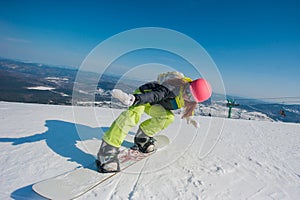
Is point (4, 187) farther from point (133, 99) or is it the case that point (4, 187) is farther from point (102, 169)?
point (133, 99)

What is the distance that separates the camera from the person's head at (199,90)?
2.62 meters

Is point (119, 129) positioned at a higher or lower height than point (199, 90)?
lower

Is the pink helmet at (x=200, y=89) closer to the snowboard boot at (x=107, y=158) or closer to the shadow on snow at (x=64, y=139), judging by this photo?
the snowboard boot at (x=107, y=158)

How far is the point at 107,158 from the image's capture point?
8.09ft

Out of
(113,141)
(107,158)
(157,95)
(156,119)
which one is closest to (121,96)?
(157,95)

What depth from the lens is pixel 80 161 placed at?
2.81 meters

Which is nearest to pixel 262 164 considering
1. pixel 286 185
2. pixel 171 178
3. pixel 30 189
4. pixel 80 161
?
pixel 286 185

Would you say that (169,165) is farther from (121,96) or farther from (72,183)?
(121,96)

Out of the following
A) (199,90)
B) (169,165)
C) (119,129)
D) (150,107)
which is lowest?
(169,165)

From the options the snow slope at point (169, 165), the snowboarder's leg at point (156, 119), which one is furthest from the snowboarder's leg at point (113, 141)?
the snowboarder's leg at point (156, 119)

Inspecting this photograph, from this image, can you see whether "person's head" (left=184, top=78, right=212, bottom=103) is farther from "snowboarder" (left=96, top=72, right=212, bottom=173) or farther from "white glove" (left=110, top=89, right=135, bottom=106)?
"white glove" (left=110, top=89, right=135, bottom=106)

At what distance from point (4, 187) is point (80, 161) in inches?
37.5

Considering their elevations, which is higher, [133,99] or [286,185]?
[133,99]

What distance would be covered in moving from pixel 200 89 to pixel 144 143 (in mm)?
1401
